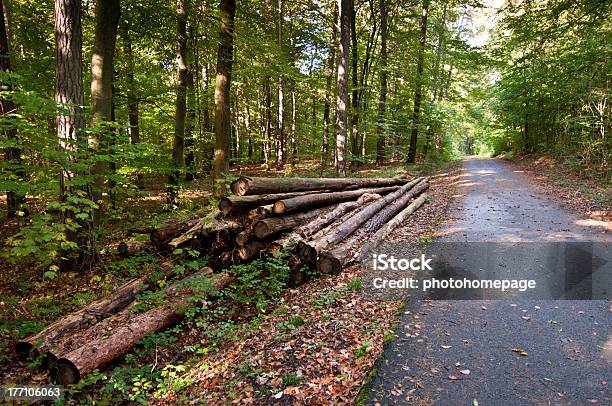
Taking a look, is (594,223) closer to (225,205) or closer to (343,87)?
(225,205)

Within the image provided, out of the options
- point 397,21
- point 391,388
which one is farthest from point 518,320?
point 397,21

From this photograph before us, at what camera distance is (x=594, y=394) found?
3393 mm

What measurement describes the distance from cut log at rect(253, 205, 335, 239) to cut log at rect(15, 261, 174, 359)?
6.64 ft

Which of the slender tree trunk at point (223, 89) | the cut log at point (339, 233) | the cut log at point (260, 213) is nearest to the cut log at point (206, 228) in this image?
the cut log at point (260, 213)

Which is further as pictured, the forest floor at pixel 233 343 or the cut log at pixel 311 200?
the cut log at pixel 311 200

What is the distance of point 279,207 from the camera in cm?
724

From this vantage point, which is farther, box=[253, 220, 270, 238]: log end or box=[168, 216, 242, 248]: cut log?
box=[168, 216, 242, 248]: cut log

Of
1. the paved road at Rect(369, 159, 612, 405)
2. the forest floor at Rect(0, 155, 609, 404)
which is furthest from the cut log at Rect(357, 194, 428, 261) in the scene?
the paved road at Rect(369, 159, 612, 405)

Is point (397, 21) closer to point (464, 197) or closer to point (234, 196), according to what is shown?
point (464, 197)

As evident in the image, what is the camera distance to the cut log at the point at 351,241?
6535mm

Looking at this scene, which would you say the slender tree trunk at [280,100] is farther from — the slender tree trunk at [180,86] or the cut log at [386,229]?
the cut log at [386,229]

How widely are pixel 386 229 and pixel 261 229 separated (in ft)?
11.4

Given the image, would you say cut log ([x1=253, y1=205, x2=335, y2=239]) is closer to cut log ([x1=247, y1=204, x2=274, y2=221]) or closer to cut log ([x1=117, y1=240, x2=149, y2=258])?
cut log ([x1=247, y1=204, x2=274, y2=221])

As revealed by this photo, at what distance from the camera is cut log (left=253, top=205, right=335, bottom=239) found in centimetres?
688
